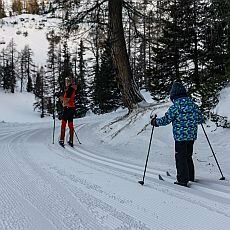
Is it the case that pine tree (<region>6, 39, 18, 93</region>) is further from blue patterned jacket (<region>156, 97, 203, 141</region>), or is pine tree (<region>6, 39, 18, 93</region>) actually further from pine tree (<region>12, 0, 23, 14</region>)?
blue patterned jacket (<region>156, 97, 203, 141</region>)

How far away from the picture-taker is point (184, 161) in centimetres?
616

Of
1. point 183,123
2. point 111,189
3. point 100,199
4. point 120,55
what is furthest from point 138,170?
point 120,55

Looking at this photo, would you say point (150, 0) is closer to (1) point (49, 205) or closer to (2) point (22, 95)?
(1) point (49, 205)

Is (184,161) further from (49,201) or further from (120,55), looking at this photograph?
(120,55)

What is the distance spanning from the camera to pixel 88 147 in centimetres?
1092

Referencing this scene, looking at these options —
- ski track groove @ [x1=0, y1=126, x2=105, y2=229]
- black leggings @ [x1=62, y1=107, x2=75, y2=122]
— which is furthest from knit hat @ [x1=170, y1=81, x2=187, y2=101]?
black leggings @ [x1=62, y1=107, x2=75, y2=122]

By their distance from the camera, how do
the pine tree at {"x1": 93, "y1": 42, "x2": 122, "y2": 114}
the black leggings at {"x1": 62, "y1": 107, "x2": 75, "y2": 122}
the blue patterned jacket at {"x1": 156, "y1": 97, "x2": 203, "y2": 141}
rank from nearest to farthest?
the blue patterned jacket at {"x1": 156, "y1": 97, "x2": 203, "y2": 141} < the black leggings at {"x1": 62, "y1": 107, "x2": 75, "y2": 122} < the pine tree at {"x1": 93, "y1": 42, "x2": 122, "y2": 114}

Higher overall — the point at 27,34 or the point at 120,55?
the point at 27,34

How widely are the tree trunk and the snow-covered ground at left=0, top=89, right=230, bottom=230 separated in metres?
3.05

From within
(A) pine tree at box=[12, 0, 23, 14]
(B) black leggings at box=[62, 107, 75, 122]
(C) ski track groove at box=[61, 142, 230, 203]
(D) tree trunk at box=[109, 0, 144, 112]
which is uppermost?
(A) pine tree at box=[12, 0, 23, 14]

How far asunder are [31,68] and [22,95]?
1806cm

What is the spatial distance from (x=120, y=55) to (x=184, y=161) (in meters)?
7.77

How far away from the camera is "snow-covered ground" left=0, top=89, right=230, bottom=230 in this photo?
13.3ft

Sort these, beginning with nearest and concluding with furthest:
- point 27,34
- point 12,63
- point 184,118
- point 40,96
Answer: point 184,118, point 40,96, point 12,63, point 27,34
